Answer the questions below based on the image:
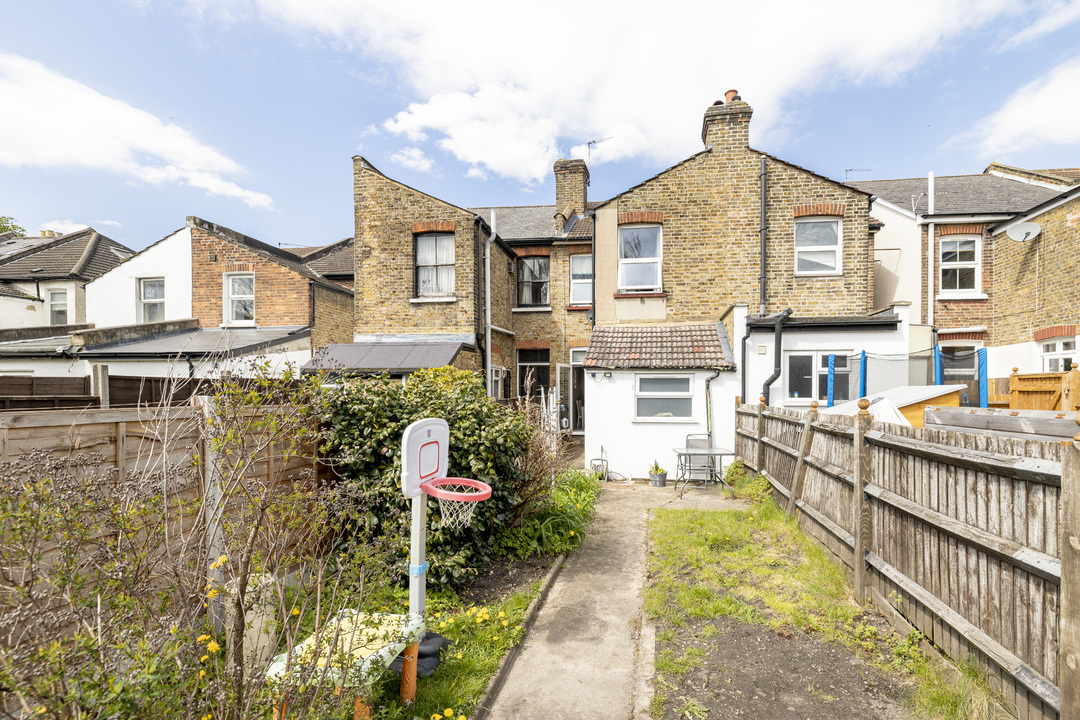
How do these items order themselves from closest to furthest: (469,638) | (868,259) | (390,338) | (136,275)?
(469,638), (868,259), (390,338), (136,275)

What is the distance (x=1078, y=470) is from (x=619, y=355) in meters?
9.51

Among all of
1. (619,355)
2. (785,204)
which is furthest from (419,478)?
(785,204)

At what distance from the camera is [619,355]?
11945mm

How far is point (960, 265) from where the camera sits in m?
15.1

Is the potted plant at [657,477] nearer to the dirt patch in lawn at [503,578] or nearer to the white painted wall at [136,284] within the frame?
the dirt patch in lawn at [503,578]

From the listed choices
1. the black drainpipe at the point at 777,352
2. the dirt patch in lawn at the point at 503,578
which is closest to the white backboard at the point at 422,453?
the dirt patch in lawn at the point at 503,578

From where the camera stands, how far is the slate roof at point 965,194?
50.4ft

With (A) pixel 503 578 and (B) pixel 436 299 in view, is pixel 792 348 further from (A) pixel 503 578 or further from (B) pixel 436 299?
(B) pixel 436 299

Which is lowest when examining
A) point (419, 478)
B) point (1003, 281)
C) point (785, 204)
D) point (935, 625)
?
point (935, 625)

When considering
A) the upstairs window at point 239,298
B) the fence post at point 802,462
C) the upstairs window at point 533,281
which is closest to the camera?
the fence post at point 802,462

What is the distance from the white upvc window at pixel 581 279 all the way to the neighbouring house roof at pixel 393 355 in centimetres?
522

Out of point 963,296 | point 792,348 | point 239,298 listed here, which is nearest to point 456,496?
point 792,348

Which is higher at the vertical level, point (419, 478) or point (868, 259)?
point (868, 259)

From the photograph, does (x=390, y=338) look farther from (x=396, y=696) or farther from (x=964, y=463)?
(x=964, y=463)
